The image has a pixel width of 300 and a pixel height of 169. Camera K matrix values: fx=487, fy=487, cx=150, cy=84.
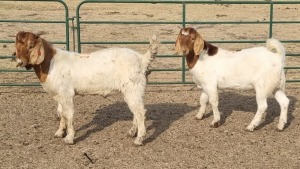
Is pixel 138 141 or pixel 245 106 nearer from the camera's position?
pixel 138 141

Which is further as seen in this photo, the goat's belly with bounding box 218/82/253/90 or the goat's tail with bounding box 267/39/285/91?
the goat's belly with bounding box 218/82/253/90

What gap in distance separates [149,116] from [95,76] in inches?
67.5

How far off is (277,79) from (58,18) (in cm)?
1461

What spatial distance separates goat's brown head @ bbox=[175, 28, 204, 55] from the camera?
6.76 m

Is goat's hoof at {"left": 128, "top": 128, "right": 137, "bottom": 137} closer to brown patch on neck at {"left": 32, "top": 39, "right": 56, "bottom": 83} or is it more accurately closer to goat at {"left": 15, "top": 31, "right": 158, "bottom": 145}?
goat at {"left": 15, "top": 31, "right": 158, "bottom": 145}

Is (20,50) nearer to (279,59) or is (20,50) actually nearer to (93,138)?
(93,138)

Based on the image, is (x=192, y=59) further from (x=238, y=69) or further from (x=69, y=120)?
(x=69, y=120)

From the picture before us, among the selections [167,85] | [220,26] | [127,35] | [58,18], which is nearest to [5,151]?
[167,85]

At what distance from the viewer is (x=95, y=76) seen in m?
6.22

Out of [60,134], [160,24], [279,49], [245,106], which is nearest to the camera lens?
[60,134]

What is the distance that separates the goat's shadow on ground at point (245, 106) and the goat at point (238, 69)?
0.53m

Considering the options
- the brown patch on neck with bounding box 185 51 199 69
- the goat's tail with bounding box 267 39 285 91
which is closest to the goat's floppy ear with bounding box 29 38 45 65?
the brown patch on neck with bounding box 185 51 199 69

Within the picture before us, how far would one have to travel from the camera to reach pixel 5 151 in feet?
19.9

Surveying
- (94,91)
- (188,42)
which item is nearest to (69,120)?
(94,91)
